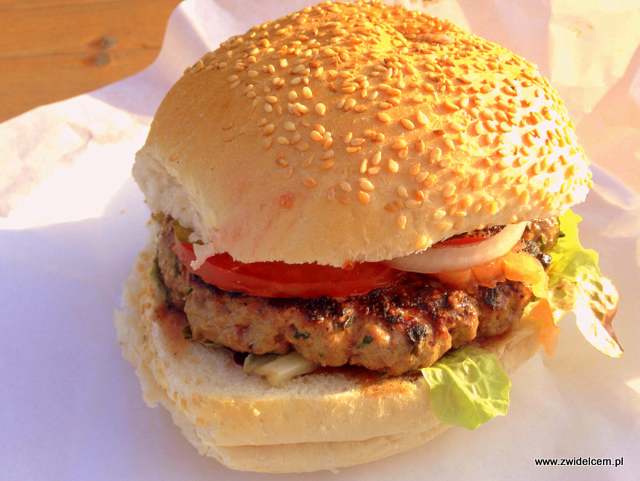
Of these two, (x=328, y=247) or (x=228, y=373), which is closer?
(x=328, y=247)

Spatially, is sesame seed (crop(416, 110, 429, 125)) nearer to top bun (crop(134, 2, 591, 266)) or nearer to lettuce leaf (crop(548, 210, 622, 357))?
top bun (crop(134, 2, 591, 266))

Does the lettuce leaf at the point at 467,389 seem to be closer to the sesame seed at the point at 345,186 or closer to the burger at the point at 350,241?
the burger at the point at 350,241

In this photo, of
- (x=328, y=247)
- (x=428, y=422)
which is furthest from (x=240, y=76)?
(x=428, y=422)

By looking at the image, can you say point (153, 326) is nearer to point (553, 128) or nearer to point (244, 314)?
point (244, 314)

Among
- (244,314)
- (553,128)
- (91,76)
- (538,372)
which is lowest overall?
(91,76)

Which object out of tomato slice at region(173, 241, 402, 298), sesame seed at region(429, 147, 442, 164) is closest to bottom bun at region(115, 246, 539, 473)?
tomato slice at region(173, 241, 402, 298)

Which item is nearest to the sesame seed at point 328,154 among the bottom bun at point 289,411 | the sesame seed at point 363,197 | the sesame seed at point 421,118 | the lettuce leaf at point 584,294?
the sesame seed at point 363,197
